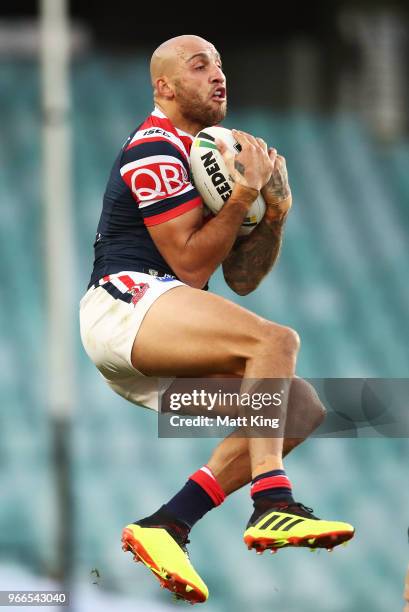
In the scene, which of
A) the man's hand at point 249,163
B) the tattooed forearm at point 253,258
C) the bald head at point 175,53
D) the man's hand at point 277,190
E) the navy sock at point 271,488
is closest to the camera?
the navy sock at point 271,488

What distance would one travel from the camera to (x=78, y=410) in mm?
15742

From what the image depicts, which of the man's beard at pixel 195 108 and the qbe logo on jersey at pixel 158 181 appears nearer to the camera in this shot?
the qbe logo on jersey at pixel 158 181

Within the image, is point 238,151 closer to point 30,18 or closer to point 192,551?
point 192,551

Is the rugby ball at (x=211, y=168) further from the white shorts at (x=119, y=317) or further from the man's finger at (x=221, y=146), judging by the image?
the white shorts at (x=119, y=317)

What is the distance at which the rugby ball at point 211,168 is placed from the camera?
21.3ft

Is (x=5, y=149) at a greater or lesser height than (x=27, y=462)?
greater

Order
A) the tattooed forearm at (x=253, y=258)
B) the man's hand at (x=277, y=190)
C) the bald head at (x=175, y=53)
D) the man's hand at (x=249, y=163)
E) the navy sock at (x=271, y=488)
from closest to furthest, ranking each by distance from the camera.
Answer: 1. the navy sock at (x=271, y=488)
2. the man's hand at (x=249, y=163)
3. the bald head at (x=175, y=53)
4. the man's hand at (x=277, y=190)
5. the tattooed forearm at (x=253, y=258)

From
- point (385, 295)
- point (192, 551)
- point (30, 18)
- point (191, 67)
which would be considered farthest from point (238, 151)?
point (30, 18)

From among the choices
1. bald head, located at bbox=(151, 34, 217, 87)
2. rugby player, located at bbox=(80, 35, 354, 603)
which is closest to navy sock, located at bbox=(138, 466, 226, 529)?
rugby player, located at bbox=(80, 35, 354, 603)

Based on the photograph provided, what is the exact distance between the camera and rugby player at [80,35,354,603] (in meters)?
6.29

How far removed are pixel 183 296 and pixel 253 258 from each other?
658 millimetres

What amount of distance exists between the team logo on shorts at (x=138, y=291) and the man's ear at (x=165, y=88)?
0.84 metres

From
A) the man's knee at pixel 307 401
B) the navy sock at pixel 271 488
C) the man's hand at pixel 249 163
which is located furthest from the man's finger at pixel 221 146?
the navy sock at pixel 271 488

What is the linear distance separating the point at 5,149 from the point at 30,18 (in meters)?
1.77
